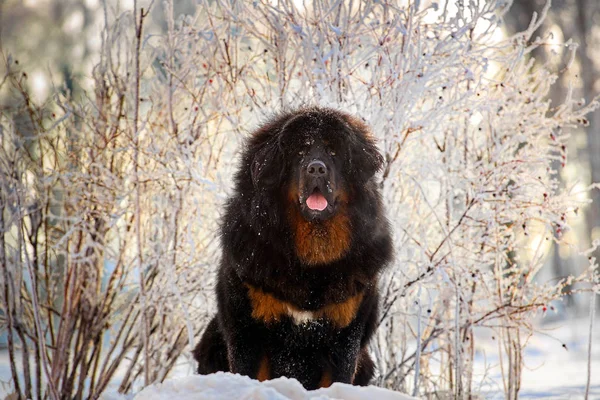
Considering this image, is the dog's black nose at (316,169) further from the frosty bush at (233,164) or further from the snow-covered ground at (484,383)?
the snow-covered ground at (484,383)

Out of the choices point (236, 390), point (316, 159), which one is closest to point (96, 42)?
point (316, 159)

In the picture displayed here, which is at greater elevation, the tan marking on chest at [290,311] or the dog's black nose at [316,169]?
the dog's black nose at [316,169]

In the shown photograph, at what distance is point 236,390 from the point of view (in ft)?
7.51

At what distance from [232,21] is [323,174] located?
1.66 metres

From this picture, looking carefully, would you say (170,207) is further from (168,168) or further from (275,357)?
(275,357)

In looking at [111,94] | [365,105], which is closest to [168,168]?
[111,94]

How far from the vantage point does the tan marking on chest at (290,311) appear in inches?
137

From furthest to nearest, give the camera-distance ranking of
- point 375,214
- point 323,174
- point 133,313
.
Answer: point 133,313 < point 375,214 < point 323,174

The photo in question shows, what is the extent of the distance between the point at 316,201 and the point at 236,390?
1.31 m

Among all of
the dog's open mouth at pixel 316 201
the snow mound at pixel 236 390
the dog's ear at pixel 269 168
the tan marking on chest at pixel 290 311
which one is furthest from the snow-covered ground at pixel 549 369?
the snow mound at pixel 236 390

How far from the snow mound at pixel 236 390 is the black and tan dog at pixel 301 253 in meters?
1.09

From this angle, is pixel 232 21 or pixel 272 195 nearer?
pixel 272 195

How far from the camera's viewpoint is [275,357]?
362 cm

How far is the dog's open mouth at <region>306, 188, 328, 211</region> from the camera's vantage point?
337 cm
